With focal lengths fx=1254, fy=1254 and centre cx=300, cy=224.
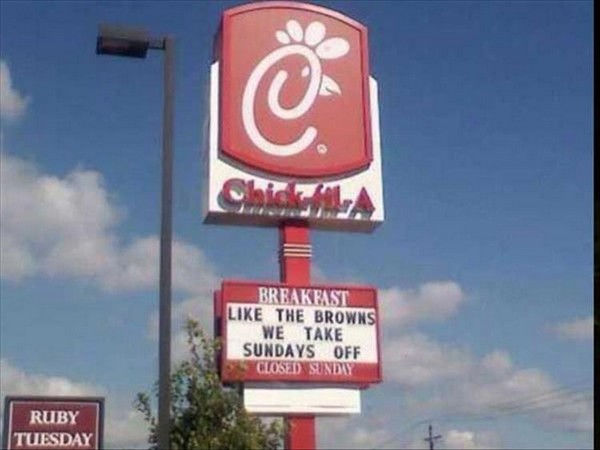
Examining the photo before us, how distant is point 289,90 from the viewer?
27.8 metres

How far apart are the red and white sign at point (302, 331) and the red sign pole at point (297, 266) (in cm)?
53

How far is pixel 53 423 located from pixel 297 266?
890 cm

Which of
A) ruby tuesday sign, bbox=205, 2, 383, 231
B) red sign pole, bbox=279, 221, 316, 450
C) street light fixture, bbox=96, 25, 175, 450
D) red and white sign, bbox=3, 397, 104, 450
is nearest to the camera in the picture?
street light fixture, bbox=96, 25, 175, 450

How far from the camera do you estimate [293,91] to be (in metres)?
27.8

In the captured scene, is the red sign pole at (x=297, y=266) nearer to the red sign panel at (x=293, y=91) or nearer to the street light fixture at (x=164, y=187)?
the red sign panel at (x=293, y=91)

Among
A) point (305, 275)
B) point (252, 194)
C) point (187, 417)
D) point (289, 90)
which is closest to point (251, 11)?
point (289, 90)

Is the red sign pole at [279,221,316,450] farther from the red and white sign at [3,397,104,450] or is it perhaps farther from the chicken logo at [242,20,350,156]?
the red and white sign at [3,397,104,450]

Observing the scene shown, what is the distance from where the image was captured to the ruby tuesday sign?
26.7 meters

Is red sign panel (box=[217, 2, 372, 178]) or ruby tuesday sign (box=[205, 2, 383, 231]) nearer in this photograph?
ruby tuesday sign (box=[205, 2, 383, 231])

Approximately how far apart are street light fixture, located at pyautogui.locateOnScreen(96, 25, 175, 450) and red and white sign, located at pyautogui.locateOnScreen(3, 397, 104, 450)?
2.46 m

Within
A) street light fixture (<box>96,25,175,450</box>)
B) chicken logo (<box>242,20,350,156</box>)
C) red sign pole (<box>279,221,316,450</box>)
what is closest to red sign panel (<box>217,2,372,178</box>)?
chicken logo (<box>242,20,350,156</box>)

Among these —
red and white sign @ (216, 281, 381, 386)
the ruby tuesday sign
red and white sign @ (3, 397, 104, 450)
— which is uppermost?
the ruby tuesday sign

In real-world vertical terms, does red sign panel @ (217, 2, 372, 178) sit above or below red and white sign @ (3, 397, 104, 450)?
above

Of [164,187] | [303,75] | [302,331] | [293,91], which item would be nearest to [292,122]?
[293,91]
